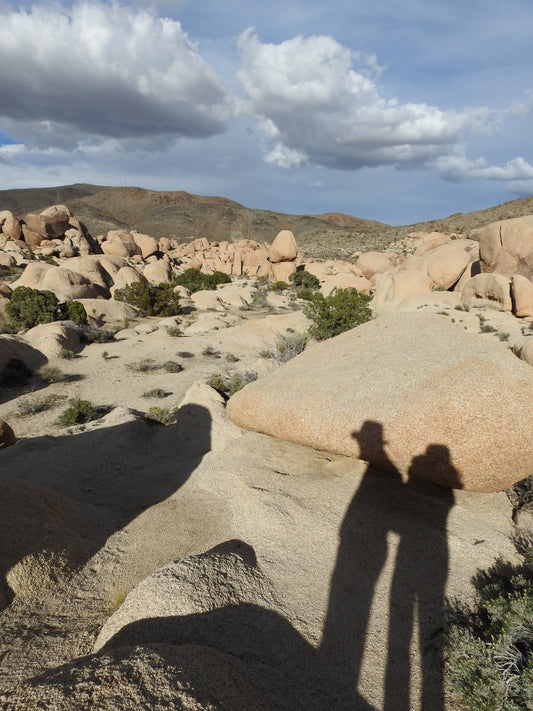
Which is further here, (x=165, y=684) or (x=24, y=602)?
(x=24, y=602)

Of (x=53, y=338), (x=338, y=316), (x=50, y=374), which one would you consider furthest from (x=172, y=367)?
(x=338, y=316)

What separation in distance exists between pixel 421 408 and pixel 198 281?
118 ft

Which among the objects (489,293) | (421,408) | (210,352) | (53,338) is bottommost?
(210,352)

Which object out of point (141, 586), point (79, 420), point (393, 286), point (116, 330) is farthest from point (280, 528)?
point (393, 286)

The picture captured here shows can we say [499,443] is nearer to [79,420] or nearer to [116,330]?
[79,420]

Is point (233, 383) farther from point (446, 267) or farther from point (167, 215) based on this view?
point (167, 215)

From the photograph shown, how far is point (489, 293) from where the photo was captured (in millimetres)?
20656

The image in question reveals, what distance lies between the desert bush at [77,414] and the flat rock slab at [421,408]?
257 inches

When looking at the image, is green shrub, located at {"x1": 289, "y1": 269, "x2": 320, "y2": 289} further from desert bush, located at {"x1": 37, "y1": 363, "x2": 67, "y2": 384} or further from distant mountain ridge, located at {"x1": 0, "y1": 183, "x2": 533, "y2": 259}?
desert bush, located at {"x1": 37, "y1": 363, "x2": 67, "y2": 384}

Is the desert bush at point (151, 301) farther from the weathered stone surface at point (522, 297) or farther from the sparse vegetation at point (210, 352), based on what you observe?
the weathered stone surface at point (522, 297)

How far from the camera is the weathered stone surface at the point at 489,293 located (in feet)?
65.2

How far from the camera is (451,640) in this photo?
137 inches

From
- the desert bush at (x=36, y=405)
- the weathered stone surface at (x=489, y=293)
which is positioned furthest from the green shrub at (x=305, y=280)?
the desert bush at (x=36, y=405)

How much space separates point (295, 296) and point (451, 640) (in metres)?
30.7
